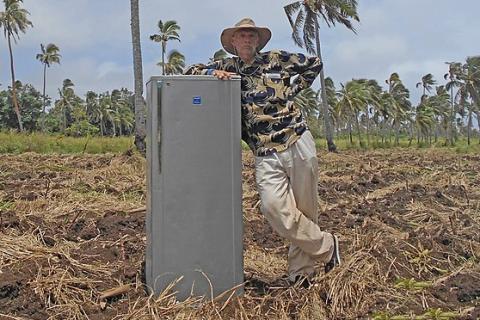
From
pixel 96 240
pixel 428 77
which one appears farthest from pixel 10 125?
pixel 96 240

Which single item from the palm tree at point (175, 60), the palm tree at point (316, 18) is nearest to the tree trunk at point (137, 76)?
the palm tree at point (316, 18)

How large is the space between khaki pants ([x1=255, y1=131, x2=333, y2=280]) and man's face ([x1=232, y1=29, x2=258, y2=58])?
1.94 ft

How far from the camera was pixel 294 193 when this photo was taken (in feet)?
11.5

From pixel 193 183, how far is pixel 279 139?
0.60 metres

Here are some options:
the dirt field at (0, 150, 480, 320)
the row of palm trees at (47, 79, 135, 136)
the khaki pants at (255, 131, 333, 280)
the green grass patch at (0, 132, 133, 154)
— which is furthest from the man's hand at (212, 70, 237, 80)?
the row of palm trees at (47, 79, 135, 136)

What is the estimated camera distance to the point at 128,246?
4523 mm

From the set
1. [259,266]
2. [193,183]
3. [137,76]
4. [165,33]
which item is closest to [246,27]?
[193,183]

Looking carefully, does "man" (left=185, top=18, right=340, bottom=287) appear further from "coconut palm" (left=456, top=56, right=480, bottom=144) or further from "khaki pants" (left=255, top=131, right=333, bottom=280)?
"coconut palm" (left=456, top=56, right=480, bottom=144)

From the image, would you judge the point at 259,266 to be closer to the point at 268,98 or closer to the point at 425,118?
the point at 268,98

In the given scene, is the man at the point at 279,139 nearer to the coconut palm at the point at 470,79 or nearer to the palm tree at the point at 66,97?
the coconut palm at the point at 470,79

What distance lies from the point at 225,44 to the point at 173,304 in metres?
1.62

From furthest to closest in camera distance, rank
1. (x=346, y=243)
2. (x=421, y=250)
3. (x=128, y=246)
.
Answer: (x=346, y=243) < (x=128, y=246) < (x=421, y=250)

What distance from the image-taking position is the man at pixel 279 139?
135 inches

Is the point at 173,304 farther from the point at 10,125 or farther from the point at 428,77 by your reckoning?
the point at 428,77
